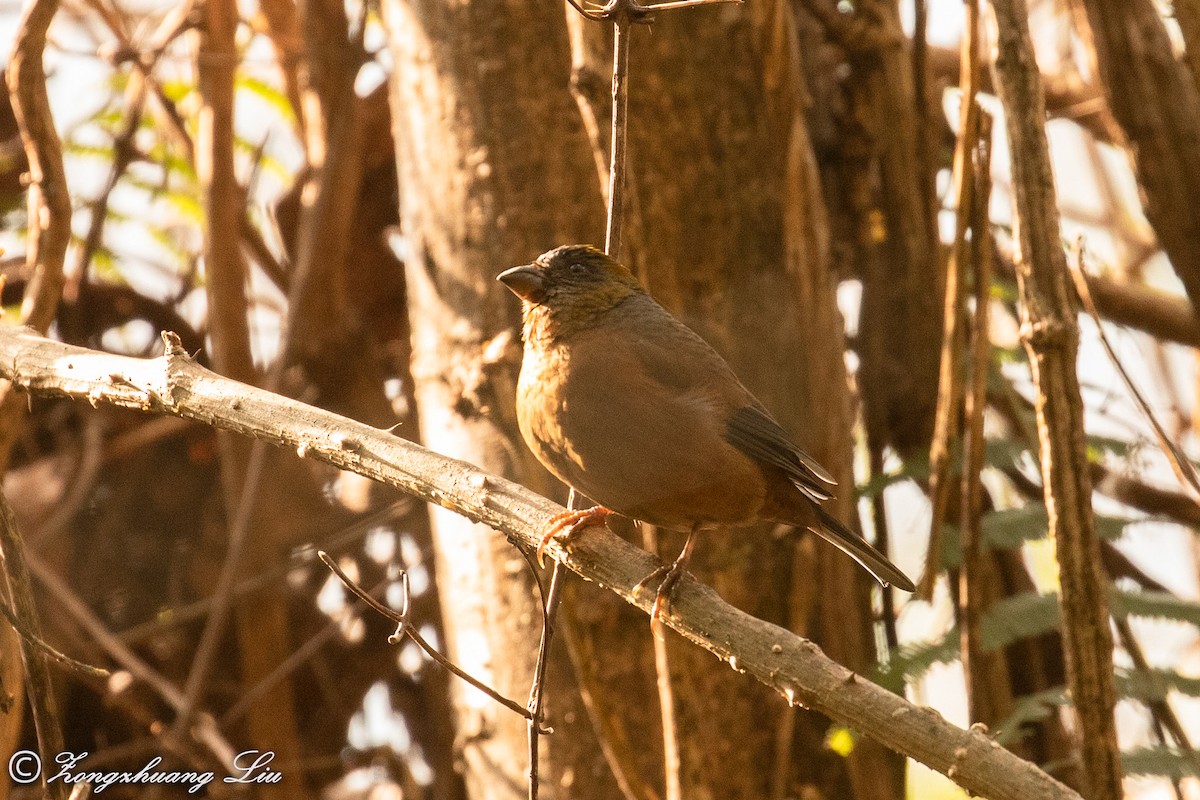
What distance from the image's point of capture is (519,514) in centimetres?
220

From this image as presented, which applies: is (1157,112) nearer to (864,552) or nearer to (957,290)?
(957,290)

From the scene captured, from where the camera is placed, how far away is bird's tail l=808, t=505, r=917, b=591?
113 inches

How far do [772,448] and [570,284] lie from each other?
0.62 m

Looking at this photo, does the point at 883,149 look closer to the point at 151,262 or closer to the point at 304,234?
the point at 304,234

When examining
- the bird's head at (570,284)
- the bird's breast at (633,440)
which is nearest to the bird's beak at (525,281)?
the bird's head at (570,284)

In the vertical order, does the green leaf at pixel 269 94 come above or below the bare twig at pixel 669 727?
above

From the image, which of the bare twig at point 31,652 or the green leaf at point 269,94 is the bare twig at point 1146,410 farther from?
the green leaf at point 269,94

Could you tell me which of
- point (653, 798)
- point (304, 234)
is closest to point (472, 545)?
point (653, 798)

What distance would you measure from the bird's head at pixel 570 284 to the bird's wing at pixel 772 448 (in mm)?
434

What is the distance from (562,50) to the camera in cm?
350

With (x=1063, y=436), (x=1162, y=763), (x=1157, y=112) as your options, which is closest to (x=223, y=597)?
(x=1063, y=436)

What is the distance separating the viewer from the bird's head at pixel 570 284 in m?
3.00

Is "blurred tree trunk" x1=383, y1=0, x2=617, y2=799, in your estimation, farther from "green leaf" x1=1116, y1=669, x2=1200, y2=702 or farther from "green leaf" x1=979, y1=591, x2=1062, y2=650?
"green leaf" x1=1116, y1=669, x2=1200, y2=702

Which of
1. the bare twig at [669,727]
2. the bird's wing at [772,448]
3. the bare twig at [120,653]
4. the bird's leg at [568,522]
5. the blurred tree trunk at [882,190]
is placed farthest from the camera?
the blurred tree trunk at [882,190]
